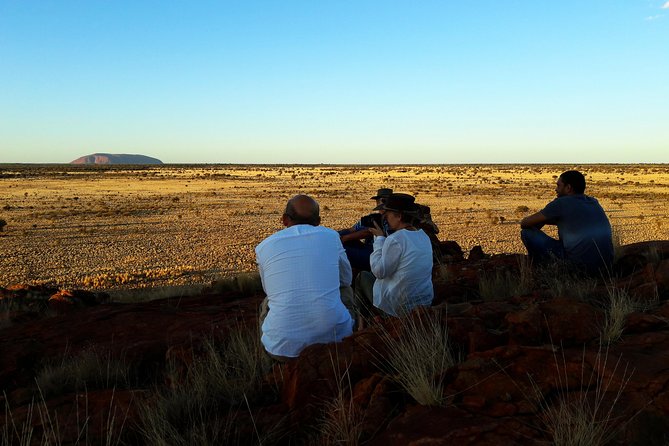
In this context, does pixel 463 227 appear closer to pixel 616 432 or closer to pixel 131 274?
pixel 131 274

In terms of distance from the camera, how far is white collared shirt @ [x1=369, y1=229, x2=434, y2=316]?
4.77 meters

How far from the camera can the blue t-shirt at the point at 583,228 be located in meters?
6.59

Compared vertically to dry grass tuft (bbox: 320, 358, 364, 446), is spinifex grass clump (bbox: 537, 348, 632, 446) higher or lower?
higher

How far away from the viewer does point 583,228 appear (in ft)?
21.7

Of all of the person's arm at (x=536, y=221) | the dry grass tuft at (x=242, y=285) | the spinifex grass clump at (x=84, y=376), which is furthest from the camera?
the dry grass tuft at (x=242, y=285)

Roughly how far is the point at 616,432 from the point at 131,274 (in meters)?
11.1

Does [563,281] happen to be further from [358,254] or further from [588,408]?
[588,408]

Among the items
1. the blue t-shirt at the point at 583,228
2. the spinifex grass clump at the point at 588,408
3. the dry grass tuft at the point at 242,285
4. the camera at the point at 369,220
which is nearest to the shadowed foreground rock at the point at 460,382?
the spinifex grass clump at the point at 588,408

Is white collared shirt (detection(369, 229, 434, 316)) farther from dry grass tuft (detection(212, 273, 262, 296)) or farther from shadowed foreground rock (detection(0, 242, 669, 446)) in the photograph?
dry grass tuft (detection(212, 273, 262, 296))

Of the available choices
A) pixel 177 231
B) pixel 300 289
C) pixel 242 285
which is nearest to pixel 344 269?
pixel 300 289

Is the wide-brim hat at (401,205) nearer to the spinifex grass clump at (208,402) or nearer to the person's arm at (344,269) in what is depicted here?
the person's arm at (344,269)

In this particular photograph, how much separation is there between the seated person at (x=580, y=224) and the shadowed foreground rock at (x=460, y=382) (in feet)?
4.73

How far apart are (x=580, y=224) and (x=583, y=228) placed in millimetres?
59

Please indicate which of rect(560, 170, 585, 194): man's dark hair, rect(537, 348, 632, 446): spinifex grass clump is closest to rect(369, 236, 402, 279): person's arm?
rect(537, 348, 632, 446): spinifex grass clump
